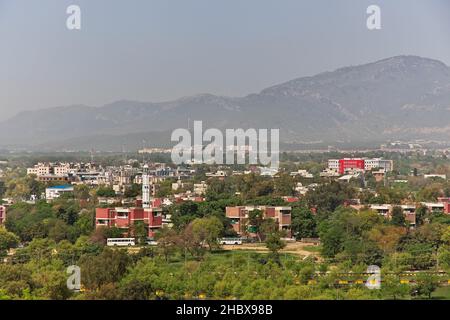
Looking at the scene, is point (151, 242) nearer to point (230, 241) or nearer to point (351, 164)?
point (230, 241)

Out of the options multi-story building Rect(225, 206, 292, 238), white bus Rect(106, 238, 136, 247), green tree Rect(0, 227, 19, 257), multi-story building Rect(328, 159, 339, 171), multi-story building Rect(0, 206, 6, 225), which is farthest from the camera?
multi-story building Rect(328, 159, 339, 171)

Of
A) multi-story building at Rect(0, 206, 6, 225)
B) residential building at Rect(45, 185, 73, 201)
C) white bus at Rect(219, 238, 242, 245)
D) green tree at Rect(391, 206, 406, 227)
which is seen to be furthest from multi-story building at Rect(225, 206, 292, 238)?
residential building at Rect(45, 185, 73, 201)

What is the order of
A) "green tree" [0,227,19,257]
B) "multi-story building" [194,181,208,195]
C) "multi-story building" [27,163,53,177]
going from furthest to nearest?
"multi-story building" [27,163,53,177]
"multi-story building" [194,181,208,195]
"green tree" [0,227,19,257]

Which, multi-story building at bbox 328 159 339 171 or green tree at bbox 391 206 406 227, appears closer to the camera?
green tree at bbox 391 206 406 227

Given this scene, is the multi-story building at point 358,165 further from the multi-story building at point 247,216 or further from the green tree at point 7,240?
the green tree at point 7,240

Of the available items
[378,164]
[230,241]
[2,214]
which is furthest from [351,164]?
[230,241]

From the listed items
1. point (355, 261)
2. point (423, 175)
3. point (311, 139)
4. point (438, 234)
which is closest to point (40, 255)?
point (355, 261)

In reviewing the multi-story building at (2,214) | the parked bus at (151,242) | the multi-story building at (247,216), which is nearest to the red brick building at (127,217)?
the parked bus at (151,242)

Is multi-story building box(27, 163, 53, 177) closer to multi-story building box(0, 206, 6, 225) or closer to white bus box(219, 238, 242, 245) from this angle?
multi-story building box(0, 206, 6, 225)
